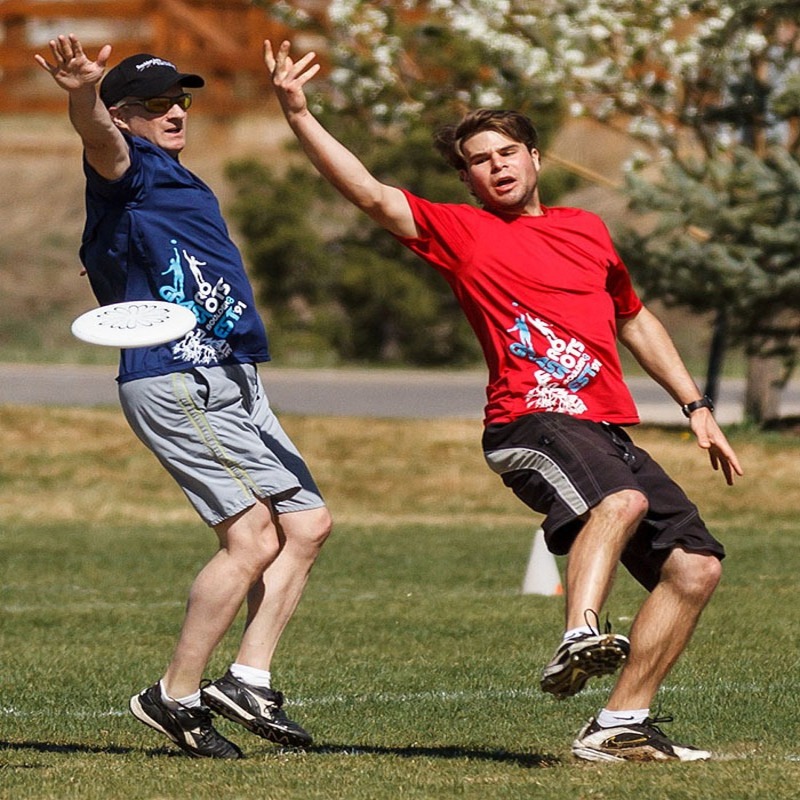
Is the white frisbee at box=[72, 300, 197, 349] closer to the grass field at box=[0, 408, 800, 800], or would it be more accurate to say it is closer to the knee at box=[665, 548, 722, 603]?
the grass field at box=[0, 408, 800, 800]

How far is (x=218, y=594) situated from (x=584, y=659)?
4.34ft

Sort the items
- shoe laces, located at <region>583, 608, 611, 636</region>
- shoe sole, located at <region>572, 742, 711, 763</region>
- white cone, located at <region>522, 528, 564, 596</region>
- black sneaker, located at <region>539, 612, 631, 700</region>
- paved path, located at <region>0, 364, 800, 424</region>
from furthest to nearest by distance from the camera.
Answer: paved path, located at <region>0, 364, 800, 424</region>, white cone, located at <region>522, 528, 564, 596</region>, shoe sole, located at <region>572, 742, 711, 763</region>, shoe laces, located at <region>583, 608, 611, 636</region>, black sneaker, located at <region>539, 612, 631, 700</region>

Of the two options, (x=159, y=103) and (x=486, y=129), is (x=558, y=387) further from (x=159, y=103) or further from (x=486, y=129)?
(x=159, y=103)

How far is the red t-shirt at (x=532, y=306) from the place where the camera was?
227 inches

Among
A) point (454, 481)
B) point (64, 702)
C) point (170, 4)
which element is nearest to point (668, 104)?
point (454, 481)

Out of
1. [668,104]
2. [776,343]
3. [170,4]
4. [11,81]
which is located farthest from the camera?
[11,81]

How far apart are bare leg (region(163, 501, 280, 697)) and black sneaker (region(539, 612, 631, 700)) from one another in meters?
1.15

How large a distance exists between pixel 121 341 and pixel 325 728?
1.85 m

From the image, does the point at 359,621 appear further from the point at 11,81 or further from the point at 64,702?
the point at 11,81

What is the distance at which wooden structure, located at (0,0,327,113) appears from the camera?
44.3 meters

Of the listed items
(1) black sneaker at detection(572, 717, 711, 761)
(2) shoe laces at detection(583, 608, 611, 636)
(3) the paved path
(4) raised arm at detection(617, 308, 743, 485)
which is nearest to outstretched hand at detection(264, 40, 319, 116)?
(4) raised arm at detection(617, 308, 743, 485)

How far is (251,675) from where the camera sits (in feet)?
19.9

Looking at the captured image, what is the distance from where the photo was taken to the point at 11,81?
5059 cm

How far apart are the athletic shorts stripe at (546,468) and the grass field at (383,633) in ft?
2.67
